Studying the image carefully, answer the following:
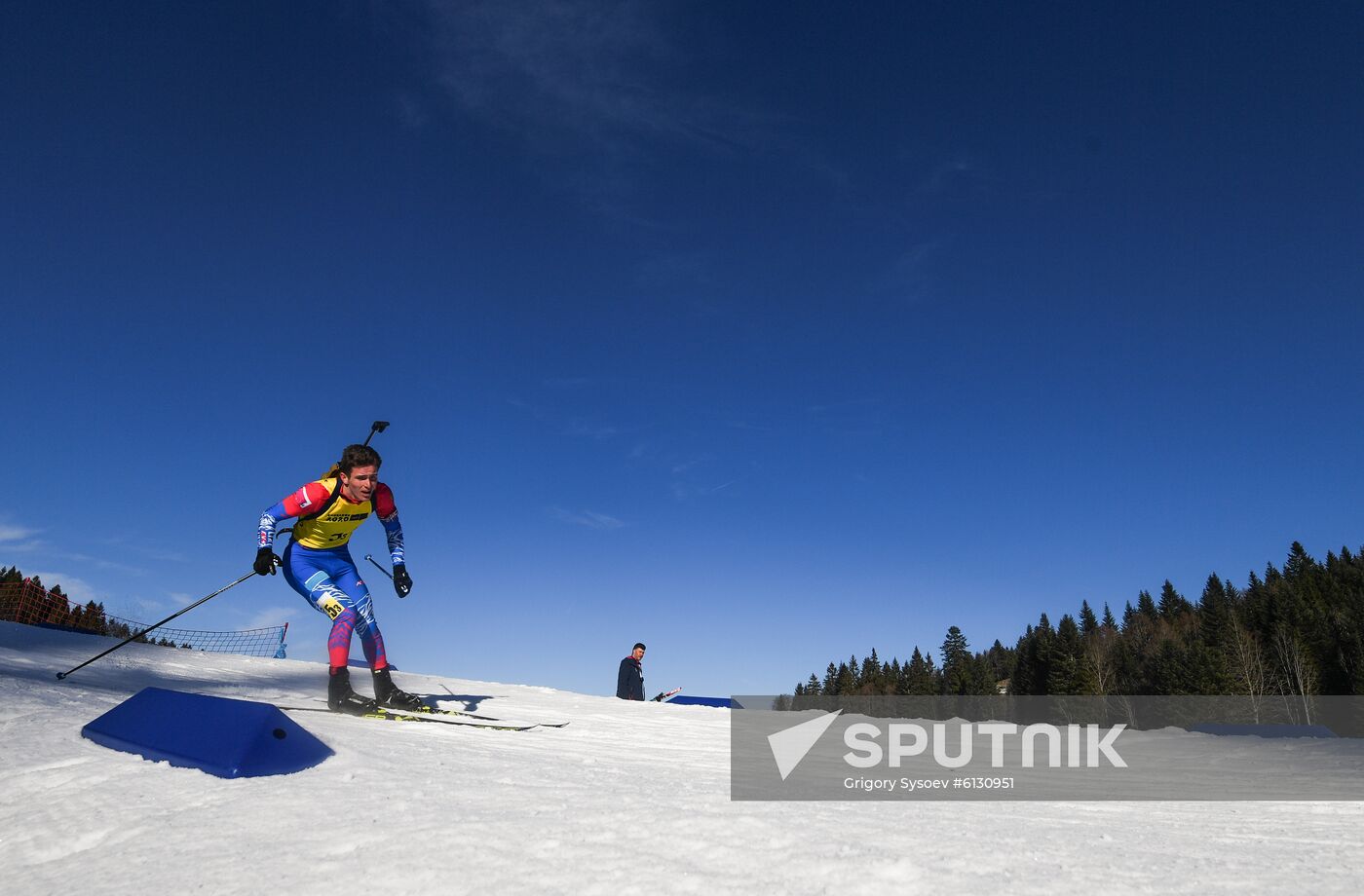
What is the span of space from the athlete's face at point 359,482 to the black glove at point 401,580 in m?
0.88

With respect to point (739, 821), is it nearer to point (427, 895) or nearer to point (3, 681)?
point (427, 895)

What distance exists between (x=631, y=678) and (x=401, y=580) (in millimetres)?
7475

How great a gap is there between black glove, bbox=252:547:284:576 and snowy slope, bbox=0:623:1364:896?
2355 millimetres

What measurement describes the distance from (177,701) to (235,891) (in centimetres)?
192

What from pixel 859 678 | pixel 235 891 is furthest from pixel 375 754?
pixel 859 678

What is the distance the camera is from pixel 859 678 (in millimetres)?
124500

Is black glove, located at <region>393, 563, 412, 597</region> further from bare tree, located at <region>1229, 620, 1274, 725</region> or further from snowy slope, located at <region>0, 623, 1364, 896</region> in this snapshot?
bare tree, located at <region>1229, 620, 1274, 725</region>

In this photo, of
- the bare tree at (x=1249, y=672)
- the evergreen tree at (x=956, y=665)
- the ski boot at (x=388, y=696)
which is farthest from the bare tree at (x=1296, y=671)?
the ski boot at (x=388, y=696)

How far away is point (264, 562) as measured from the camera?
6.21m

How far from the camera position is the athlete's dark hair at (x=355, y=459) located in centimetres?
671
